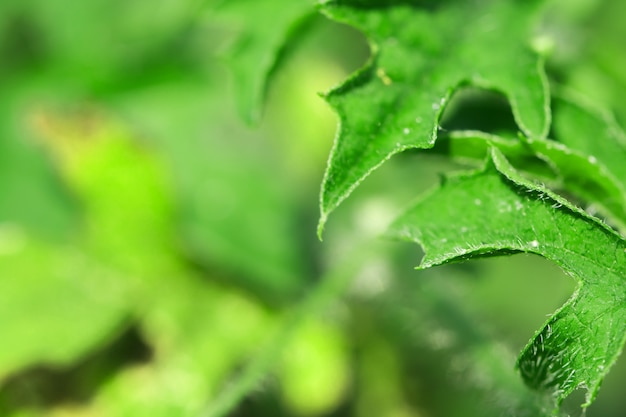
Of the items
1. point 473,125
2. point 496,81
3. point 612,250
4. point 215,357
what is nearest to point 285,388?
point 215,357

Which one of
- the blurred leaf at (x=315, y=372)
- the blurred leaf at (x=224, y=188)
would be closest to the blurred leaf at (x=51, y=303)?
the blurred leaf at (x=224, y=188)

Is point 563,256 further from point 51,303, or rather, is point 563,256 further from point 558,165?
point 51,303

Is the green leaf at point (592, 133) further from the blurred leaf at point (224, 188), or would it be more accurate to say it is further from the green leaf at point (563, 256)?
the blurred leaf at point (224, 188)

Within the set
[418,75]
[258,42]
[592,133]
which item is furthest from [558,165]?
[258,42]

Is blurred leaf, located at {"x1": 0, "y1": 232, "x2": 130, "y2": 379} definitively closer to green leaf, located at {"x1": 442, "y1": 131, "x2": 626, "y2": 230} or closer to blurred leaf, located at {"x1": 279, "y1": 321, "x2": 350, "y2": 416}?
blurred leaf, located at {"x1": 279, "y1": 321, "x2": 350, "y2": 416}

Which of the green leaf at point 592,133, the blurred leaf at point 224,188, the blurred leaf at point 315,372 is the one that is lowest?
the blurred leaf at point 315,372

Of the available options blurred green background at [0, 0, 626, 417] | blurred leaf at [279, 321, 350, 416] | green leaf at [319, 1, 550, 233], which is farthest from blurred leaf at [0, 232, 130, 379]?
green leaf at [319, 1, 550, 233]

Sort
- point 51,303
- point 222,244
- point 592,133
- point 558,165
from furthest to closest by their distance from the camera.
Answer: point 222,244 → point 51,303 → point 592,133 → point 558,165
